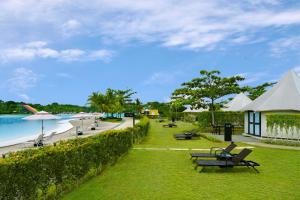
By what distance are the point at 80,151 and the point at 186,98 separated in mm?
25283

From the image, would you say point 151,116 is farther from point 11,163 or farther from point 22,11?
point 11,163

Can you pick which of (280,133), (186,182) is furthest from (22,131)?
(186,182)

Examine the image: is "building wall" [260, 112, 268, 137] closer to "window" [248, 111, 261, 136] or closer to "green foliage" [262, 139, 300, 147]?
"window" [248, 111, 261, 136]

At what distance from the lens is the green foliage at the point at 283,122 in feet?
65.7

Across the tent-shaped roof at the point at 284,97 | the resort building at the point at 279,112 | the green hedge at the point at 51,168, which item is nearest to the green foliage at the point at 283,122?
the resort building at the point at 279,112

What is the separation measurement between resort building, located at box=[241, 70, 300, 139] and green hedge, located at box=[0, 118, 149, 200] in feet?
46.0

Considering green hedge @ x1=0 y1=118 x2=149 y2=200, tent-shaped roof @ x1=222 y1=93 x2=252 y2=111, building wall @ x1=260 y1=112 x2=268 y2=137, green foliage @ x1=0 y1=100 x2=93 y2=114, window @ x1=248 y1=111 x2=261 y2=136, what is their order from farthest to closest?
1. green foliage @ x1=0 y1=100 x2=93 y2=114
2. tent-shaped roof @ x1=222 y1=93 x2=252 y2=111
3. window @ x1=248 y1=111 x2=261 y2=136
4. building wall @ x1=260 y1=112 x2=268 y2=137
5. green hedge @ x1=0 y1=118 x2=149 y2=200

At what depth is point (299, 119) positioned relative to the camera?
19.9 metres

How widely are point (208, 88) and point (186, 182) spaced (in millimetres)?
23553

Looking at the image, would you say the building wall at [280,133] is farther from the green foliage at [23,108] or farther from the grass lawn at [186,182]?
the green foliage at [23,108]

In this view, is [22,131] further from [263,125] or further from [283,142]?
[283,142]

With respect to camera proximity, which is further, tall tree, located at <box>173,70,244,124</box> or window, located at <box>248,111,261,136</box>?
tall tree, located at <box>173,70,244,124</box>

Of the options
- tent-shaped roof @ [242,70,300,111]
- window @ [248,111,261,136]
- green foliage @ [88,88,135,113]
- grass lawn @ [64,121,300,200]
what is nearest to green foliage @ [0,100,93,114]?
green foliage @ [88,88,135,113]

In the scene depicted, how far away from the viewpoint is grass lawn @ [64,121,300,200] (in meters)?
7.84
